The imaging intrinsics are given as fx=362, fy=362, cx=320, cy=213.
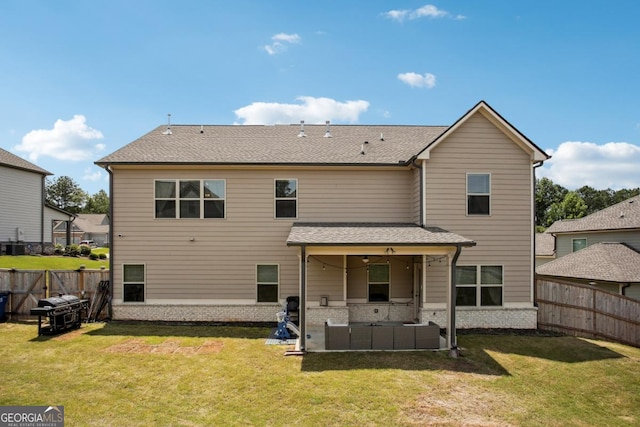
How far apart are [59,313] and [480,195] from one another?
46.5 feet

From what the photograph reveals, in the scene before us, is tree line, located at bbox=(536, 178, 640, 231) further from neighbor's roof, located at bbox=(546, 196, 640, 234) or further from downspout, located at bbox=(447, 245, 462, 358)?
downspout, located at bbox=(447, 245, 462, 358)

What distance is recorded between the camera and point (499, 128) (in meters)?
12.4

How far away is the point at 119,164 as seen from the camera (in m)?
12.7

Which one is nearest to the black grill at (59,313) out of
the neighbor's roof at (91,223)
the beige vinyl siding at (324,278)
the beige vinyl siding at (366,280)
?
the beige vinyl siding at (324,278)

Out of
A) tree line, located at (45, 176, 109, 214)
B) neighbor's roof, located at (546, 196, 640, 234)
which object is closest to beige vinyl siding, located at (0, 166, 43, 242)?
neighbor's roof, located at (546, 196, 640, 234)

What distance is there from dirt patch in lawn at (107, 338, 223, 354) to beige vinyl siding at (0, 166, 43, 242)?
2082 cm

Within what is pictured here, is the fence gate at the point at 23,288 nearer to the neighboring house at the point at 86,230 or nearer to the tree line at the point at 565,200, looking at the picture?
the neighboring house at the point at 86,230

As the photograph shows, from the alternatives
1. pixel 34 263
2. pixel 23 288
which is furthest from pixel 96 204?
pixel 23 288

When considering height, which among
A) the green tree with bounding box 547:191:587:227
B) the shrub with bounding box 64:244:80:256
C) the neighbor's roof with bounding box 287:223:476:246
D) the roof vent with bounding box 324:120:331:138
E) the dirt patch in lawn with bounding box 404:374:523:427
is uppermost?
the roof vent with bounding box 324:120:331:138

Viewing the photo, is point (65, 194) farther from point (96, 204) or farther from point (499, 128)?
point (499, 128)

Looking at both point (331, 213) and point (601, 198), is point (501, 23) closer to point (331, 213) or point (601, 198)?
point (331, 213)

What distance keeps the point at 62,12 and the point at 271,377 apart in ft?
39.3

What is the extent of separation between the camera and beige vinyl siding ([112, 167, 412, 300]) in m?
13.0

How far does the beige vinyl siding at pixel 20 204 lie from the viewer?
24.2 meters
